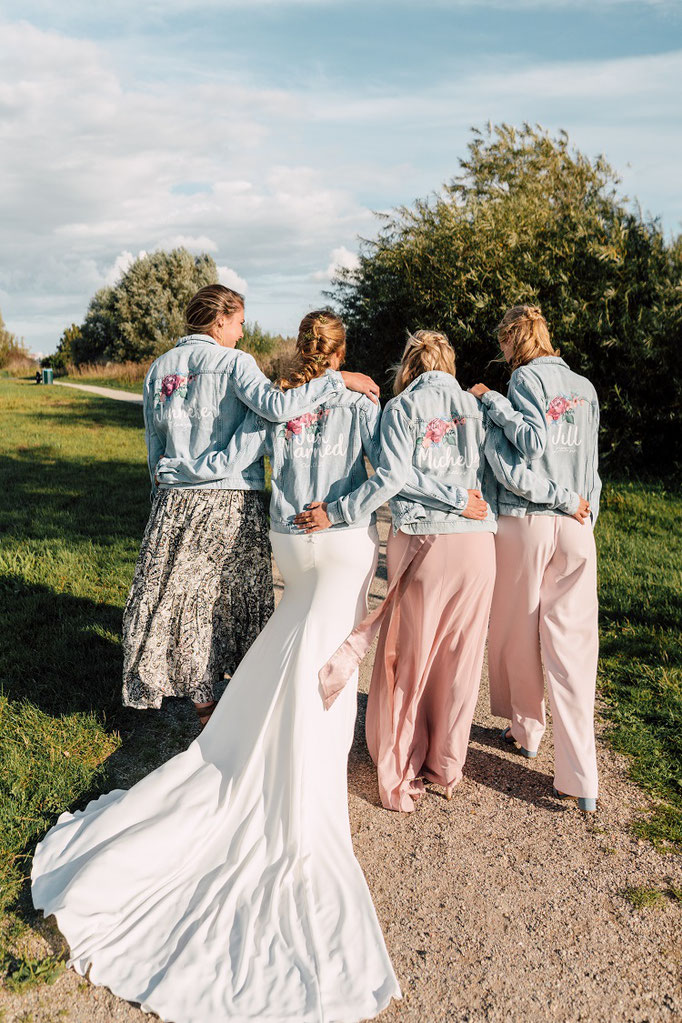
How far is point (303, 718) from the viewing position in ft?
11.5

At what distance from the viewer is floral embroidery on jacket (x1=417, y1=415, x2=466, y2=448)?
145 inches

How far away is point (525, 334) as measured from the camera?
4051 millimetres

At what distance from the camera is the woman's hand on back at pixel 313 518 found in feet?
11.9

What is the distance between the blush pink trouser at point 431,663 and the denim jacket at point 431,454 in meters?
0.12

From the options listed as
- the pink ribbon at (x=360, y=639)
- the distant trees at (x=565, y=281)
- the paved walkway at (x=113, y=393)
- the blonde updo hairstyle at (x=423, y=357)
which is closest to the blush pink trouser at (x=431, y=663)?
the pink ribbon at (x=360, y=639)

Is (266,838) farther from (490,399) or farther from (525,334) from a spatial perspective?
(525,334)

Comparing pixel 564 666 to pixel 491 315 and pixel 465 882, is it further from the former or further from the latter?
pixel 491 315

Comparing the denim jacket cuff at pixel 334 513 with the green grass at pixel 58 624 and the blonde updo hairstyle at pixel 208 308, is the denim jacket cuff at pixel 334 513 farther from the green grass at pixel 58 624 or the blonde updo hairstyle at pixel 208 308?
the green grass at pixel 58 624

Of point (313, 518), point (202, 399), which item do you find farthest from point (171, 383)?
point (313, 518)

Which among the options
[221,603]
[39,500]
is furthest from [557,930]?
[39,500]

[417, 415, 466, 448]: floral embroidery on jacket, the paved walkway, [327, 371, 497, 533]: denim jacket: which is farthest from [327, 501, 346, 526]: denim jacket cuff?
the paved walkway

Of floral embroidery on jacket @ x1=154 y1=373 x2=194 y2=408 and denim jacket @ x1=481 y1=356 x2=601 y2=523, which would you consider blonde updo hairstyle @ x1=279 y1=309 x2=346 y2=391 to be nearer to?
floral embroidery on jacket @ x1=154 y1=373 x2=194 y2=408

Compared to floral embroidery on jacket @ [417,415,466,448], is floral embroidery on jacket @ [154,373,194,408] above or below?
above

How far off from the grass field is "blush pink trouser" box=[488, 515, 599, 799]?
1.56 feet
